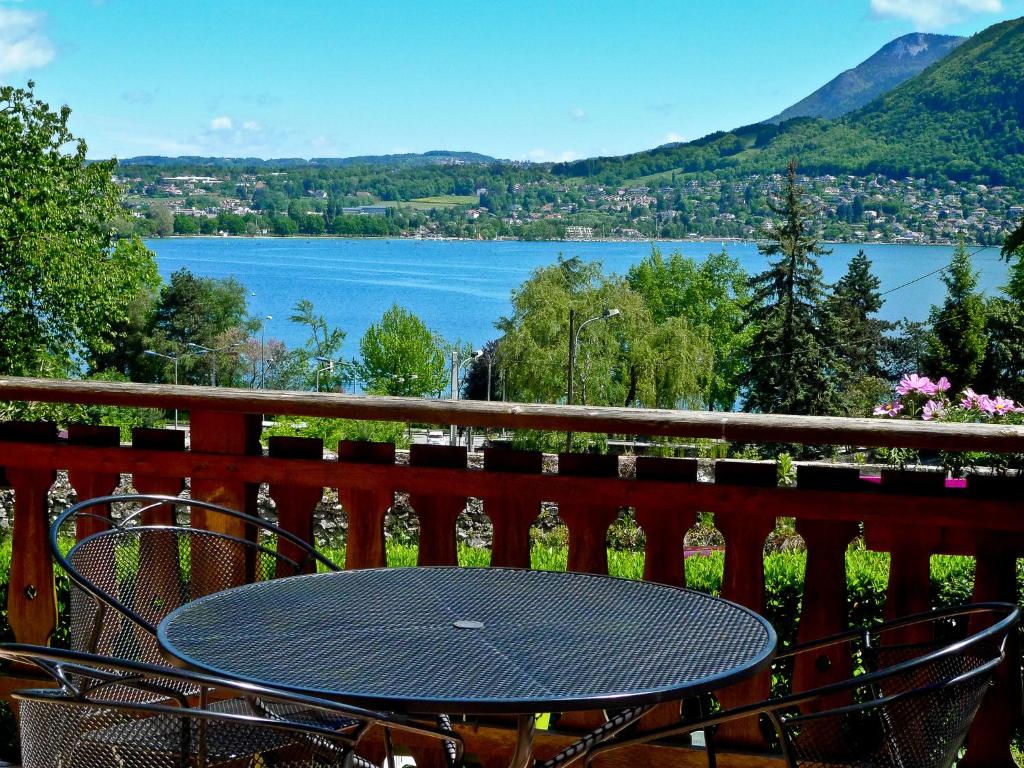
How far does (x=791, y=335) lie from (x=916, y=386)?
4412cm

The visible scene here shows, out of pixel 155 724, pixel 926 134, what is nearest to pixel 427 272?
pixel 926 134

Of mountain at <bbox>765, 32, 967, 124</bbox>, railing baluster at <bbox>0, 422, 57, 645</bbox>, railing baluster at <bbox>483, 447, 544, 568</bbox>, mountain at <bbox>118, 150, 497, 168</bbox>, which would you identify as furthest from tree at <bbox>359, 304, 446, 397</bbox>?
railing baluster at <bbox>483, 447, 544, 568</bbox>

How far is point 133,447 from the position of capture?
2395 mm

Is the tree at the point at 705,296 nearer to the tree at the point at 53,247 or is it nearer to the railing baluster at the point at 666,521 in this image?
the tree at the point at 53,247

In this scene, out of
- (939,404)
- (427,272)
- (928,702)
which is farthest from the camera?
(427,272)

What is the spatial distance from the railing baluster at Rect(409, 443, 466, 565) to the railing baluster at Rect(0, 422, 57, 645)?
→ 0.85 metres

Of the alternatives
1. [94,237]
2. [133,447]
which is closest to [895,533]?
[133,447]

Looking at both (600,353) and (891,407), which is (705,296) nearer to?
(600,353)

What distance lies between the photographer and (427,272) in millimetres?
126938

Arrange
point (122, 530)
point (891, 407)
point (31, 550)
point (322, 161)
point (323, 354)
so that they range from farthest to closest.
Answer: point (322, 161) < point (323, 354) < point (891, 407) < point (31, 550) < point (122, 530)

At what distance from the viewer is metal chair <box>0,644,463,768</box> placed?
120 cm

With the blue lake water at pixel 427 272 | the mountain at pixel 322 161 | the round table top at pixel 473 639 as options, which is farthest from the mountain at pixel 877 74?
the round table top at pixel 473 639

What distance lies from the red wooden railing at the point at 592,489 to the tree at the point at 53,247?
30943mm

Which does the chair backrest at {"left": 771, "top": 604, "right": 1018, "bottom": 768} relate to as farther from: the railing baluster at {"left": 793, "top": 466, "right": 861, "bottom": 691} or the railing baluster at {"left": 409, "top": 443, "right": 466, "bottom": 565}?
the railing baluster at {"left": 409, "top": 443, "right": 466, "bottom": 565}
